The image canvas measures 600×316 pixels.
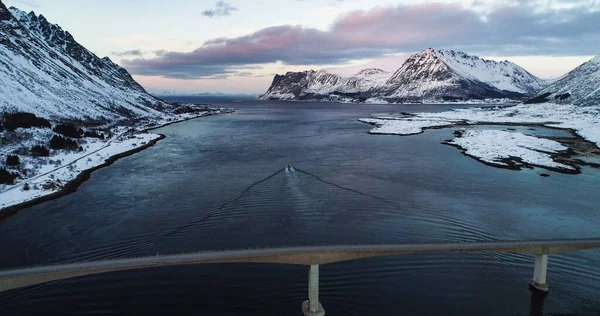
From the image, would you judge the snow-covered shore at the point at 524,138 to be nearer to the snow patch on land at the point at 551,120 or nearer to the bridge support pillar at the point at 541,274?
the snow patch on land at the point at 551,120

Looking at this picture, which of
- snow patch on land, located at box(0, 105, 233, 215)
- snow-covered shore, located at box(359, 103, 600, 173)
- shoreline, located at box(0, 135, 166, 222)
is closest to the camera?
shoreline, located at box(0, 135, 166, 222)

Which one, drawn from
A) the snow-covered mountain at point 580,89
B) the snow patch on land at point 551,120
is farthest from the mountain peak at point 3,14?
the snow-covered mountain at point 580,89

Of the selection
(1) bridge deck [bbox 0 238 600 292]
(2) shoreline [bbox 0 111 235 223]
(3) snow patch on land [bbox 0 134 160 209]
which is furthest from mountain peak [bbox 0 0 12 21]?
(1) bridge deck [bbox 0 238 600 292]

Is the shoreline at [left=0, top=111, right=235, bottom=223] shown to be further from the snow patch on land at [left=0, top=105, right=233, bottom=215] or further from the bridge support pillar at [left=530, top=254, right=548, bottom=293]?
the bridge support pillar at [left=530, top=254, right=548, bottom=293]

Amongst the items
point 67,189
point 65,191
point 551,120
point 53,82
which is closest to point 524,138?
point 551,120

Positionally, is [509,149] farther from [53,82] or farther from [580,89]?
[580,89]

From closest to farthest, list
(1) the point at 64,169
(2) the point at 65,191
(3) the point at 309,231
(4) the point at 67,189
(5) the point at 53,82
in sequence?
1. (3) the point at 309,231
2. (2) the point at 65,191
3. (4) the point at 67,189
4. (1) the point at 64,169
5. (5) the point at 53,82
